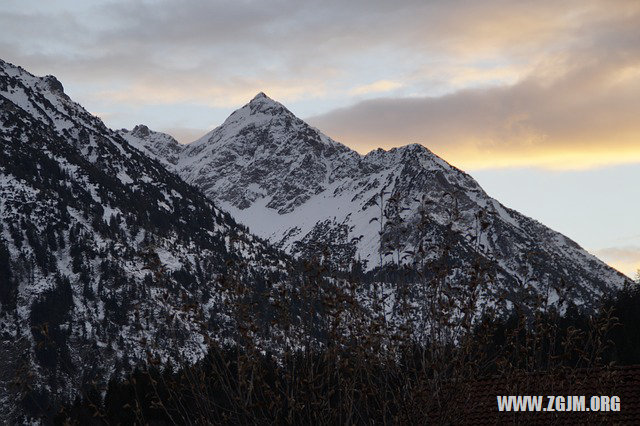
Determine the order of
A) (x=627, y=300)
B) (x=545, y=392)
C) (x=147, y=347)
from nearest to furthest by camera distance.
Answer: (x=147, y=347) → (x=545, y=392) → (x=627, y=300)

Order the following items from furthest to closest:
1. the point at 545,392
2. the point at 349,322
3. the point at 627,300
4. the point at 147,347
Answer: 1. the point at 627,300
2. the point at 349,322
3. the point at 545,392
4. the point at 147,347

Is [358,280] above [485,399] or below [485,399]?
above

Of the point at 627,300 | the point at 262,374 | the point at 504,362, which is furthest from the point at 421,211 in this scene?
the point at 627,300

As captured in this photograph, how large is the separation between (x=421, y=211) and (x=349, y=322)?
2.07 meters

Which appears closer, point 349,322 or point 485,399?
point 485,399

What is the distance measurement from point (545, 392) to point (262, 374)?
4056 millimetres

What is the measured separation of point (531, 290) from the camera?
1216cm

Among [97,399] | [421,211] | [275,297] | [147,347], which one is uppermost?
[421,211]

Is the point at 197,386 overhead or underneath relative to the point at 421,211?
underneath

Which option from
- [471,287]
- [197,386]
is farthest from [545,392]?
[197,386]

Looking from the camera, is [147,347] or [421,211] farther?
[421,211]

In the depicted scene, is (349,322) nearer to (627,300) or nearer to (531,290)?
(531,290)

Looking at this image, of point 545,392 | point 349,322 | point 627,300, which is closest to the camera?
point 545,392

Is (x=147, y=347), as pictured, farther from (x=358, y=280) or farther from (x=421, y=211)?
(x=421, y=211)
